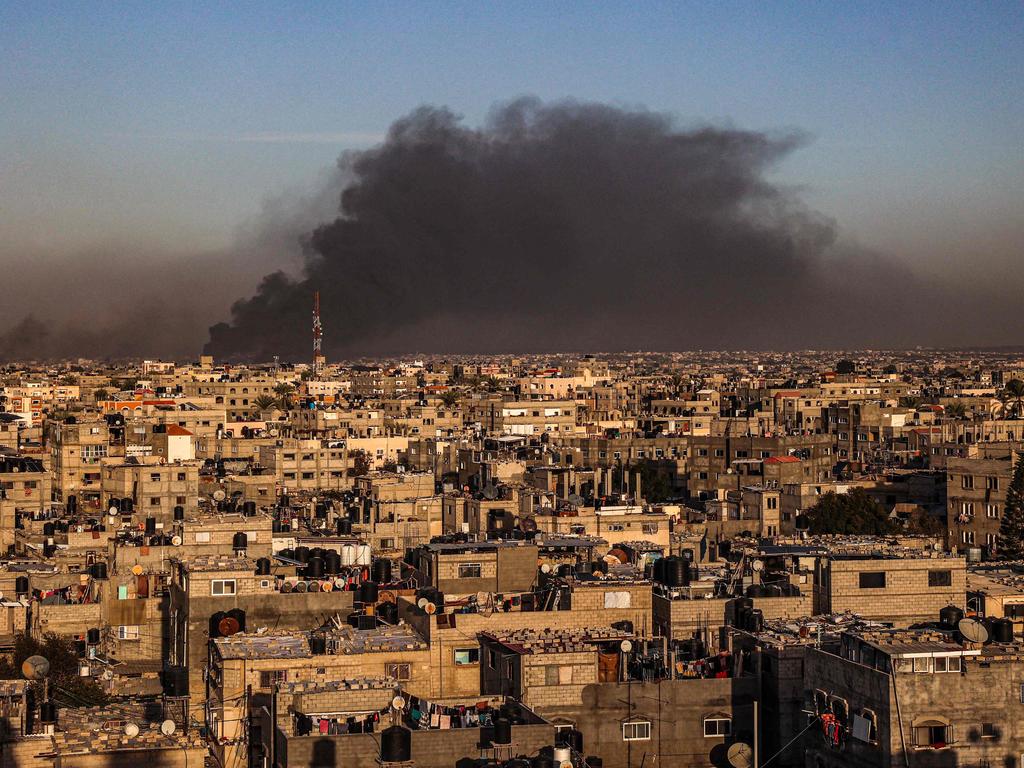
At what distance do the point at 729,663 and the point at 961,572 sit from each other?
5.60 meters

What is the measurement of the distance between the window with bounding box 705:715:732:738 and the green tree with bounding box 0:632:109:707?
8.52 metres

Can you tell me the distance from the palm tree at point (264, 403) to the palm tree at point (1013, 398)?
32347mm

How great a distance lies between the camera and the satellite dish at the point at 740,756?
74.1 ft

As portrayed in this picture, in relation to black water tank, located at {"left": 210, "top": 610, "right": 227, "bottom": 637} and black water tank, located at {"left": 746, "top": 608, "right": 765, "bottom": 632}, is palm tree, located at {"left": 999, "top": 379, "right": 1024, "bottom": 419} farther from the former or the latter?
black water tank, located at {"left": 210, "top": 610, "right": 227, "bottom": 637}

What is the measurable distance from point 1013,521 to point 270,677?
29.2 m

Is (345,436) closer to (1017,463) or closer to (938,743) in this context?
(1017,463)

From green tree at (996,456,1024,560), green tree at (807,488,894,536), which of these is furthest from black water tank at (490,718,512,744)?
green tree at (996,456,1024,560)

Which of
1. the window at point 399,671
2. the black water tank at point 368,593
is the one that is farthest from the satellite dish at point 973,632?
the black water tank at point 368,593

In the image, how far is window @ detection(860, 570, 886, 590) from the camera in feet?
95.8

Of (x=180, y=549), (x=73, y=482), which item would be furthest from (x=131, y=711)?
(x=73, y=482)

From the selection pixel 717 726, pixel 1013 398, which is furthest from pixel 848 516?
pixel 1013 398

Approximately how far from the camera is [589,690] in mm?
23672

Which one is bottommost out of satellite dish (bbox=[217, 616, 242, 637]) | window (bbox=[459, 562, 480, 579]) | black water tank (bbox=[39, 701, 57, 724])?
black water tank (bbox=[39, 701, 57, 724])

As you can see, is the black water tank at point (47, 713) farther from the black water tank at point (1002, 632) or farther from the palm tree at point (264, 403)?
the palm tree at point (264, 403)
